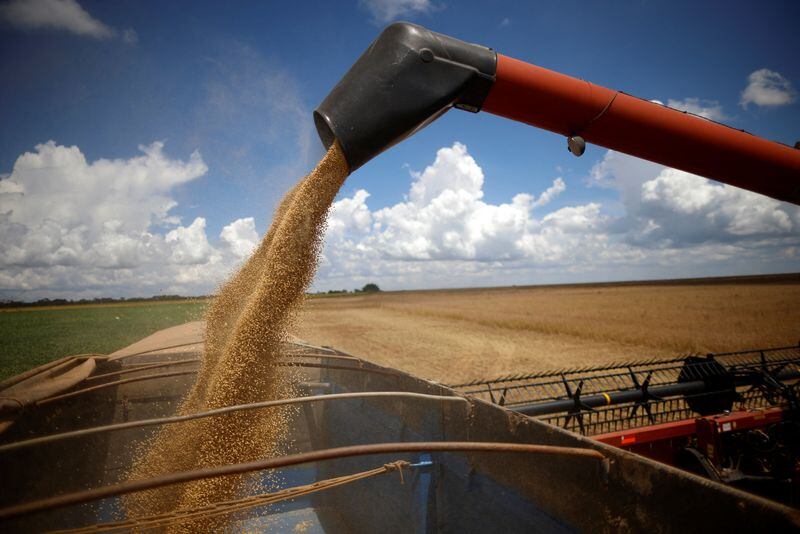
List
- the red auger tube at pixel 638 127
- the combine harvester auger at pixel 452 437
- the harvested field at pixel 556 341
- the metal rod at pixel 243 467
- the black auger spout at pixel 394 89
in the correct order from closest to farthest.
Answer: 1. the metal rod at pixel 243 467
2. the combine harvester auger at pixel 452 437
3. the black auger spout at pixel 394 89
4. the red auger tube at pixel 638 127
5. the harvested field at pixel 556 341

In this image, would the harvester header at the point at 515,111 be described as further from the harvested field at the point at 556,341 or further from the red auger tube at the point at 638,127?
the harvested field at the point at 556,341

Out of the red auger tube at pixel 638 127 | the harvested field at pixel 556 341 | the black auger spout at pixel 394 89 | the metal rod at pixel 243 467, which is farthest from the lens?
the harvested field at pixel 556 341

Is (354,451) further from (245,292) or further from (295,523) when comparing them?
(295,523)

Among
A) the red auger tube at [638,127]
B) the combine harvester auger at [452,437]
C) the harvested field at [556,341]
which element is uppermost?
the red auger tube at [638,127]

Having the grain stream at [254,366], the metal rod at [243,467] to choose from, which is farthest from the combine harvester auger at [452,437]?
the grain stream at [254,366]

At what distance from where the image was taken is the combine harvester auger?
4.42 feet

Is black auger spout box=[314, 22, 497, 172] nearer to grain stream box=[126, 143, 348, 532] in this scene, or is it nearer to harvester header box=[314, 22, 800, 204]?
harvester header box=[314, 22, 800, 204]

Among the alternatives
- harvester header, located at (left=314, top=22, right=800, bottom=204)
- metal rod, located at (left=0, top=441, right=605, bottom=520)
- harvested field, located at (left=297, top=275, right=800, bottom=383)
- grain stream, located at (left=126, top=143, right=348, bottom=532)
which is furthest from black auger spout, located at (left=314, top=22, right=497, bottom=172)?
harvested field, located at (left=297, top=275, right=800, bottom=383)

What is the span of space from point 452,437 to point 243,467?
1.40 meters

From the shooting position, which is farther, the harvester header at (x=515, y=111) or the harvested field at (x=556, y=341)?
the harvested field at (x=556, y=341)

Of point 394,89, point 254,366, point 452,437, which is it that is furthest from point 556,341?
point 394,89

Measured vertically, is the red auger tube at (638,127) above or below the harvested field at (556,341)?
above

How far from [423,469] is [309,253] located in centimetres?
149

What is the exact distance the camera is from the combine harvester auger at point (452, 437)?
135cm
